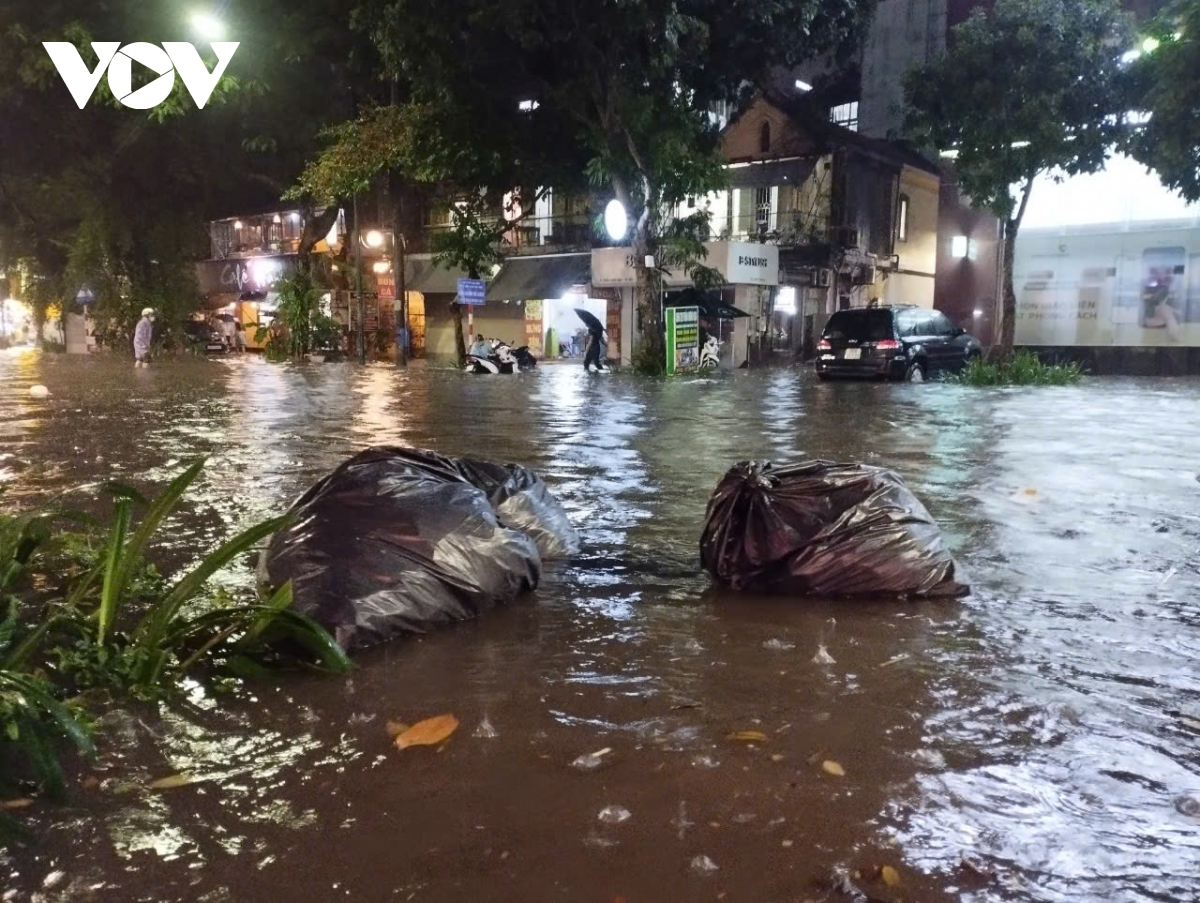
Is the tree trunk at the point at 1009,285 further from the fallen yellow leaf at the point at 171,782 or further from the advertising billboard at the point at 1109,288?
the fallen yellow leaf at the point at 171,782

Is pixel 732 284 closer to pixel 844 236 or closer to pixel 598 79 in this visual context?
pixel 844 236

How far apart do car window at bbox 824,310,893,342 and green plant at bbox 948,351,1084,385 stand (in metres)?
1.66

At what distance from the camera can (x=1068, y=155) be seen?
811 inches

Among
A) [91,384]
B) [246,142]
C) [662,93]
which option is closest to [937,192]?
[662,93]

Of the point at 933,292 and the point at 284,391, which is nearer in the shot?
the point at 284,391

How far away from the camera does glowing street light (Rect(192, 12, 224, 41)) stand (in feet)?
59.4

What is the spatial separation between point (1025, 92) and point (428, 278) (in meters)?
18.3

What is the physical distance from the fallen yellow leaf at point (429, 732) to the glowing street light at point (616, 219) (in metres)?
20.4

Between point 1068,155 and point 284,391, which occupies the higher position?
point 1068,155

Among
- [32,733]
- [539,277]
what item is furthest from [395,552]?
[539,277]

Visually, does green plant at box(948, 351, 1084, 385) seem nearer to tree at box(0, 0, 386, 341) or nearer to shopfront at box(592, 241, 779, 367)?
shopfront at box(592, 241, 779, 367)

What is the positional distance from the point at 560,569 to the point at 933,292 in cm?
2881

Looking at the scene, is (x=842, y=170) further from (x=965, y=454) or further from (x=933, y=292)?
(x=965, y=454)

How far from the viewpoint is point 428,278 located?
1239 inches
